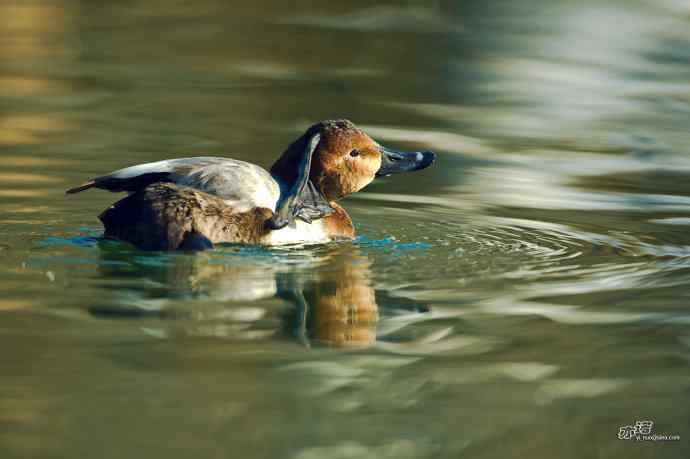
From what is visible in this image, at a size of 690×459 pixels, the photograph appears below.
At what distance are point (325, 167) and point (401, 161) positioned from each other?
607 mm

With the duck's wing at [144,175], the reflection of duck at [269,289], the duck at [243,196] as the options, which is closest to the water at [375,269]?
the reflection of duck at [269,289]

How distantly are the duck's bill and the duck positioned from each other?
0.12 m

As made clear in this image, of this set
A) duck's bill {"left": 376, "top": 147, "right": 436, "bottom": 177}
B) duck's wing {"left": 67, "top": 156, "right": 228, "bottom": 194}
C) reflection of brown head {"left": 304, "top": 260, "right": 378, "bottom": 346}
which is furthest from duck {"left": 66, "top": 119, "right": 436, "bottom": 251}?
reflection of brown head {"left": 304, "top": 260, "right": 378, "bottom": 346}

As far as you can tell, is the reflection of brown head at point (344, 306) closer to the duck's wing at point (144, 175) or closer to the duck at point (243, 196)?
the duck at point (243, 196)

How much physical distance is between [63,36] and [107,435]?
1109cm

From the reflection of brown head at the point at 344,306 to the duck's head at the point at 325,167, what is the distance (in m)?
0.54

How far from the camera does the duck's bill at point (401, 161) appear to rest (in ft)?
23.0

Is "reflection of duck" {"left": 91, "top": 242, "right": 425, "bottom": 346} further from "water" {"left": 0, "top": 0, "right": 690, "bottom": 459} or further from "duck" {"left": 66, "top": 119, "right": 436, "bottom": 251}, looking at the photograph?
"duck" {"left": 66, "top": 119, "right": 436, "bottom": 251}

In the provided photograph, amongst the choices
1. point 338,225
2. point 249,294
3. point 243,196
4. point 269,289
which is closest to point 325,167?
point 338,225

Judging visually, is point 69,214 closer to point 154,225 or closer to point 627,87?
point 154,225

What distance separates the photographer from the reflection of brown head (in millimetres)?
4801

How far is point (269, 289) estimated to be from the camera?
5426 mm

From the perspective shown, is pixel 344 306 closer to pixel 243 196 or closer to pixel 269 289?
pixel 269 289

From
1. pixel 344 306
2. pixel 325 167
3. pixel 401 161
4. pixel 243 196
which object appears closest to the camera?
pixel 344 306
